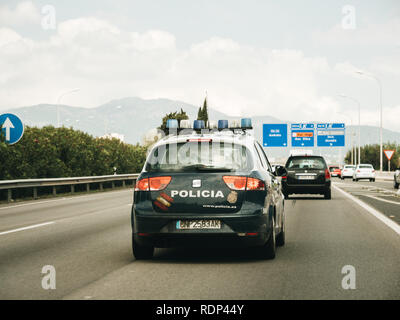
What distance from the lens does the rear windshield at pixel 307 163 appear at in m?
25.4

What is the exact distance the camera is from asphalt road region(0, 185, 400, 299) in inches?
265

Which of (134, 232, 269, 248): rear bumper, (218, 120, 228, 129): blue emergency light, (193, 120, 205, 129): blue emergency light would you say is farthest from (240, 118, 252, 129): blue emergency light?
(134, 232, 269, 248): rear bumper

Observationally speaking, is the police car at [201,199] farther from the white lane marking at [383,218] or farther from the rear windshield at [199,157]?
the white lane marking at [383,218]

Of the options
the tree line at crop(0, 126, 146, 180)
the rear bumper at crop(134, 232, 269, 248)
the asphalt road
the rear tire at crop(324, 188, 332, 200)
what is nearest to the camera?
the asphalt road

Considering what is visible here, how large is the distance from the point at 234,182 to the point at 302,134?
53591 millimetres

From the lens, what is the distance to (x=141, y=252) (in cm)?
897

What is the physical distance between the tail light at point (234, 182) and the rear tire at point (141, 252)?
4.70ft

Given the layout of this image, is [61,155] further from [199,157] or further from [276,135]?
[276,135]

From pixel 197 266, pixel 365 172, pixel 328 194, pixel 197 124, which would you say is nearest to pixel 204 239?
pixel 197 266

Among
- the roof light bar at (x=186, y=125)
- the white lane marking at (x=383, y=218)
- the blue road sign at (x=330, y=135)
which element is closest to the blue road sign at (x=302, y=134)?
the blue road sign at (x=330, y=135)

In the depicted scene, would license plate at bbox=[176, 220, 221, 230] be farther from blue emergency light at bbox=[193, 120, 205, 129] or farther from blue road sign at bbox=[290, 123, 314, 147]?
blue road sign at bbox=[290, 123, 314, 147]

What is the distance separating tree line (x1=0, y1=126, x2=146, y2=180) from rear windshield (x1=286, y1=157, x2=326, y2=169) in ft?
33.8
